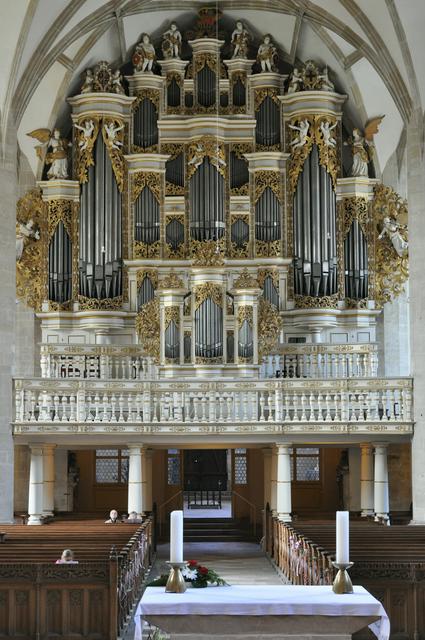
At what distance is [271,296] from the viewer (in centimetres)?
2747

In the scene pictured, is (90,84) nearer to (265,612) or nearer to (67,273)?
(67,273)

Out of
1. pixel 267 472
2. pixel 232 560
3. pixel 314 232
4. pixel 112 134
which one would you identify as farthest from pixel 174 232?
pixel 232 560

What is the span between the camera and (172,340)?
1035 inches

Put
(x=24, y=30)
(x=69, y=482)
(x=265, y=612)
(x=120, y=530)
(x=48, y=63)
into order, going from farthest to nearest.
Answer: (x=69, y=482)
(x=48, y=63)
(x=24, y=30)
(x=120, y=530)
(x=265, y=612)

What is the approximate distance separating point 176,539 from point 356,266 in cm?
1867

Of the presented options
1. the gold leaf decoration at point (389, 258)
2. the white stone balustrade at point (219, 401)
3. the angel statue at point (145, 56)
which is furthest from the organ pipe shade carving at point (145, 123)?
the white stone balustrade at point (219, 401)

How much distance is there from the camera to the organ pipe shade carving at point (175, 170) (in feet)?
92.4

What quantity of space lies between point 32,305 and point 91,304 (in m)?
1.38

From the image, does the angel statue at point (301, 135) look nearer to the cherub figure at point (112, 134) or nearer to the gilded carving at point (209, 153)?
the gilded carving at point (209, 153)

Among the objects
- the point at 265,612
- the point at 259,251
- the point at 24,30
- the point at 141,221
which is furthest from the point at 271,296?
the point at 265,612

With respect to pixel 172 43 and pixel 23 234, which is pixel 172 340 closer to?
pixel 23 234

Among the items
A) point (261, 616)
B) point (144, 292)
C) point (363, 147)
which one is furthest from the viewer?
point (363, 147)

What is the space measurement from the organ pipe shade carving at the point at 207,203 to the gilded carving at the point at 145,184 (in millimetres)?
745

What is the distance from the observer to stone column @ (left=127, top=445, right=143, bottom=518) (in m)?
24.9
